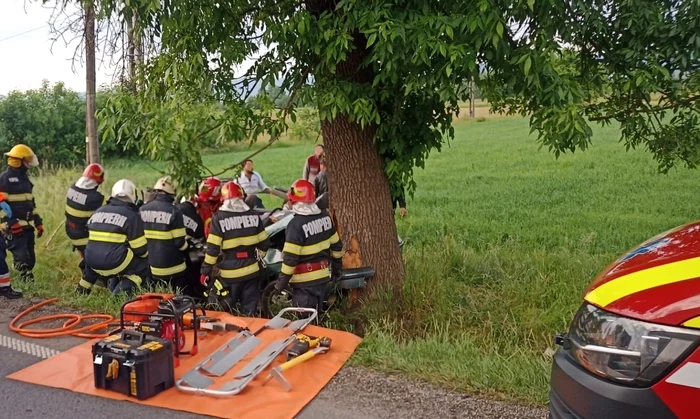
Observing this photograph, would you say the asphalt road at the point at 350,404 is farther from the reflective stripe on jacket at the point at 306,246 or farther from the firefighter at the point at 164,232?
the firefighter at the point at 164,232

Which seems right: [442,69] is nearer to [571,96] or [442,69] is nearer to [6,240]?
[571,96]

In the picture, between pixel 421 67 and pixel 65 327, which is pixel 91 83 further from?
pixel 421 67

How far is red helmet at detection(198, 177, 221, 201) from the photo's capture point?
7427 millimetres

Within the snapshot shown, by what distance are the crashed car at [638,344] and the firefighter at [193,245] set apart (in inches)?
208

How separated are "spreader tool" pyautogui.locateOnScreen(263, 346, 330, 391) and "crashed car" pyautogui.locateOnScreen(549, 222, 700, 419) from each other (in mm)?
2149

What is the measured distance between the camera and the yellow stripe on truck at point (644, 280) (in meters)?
2.26

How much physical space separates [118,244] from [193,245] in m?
0.87

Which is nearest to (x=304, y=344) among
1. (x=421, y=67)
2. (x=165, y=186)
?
(x=421, y=67)

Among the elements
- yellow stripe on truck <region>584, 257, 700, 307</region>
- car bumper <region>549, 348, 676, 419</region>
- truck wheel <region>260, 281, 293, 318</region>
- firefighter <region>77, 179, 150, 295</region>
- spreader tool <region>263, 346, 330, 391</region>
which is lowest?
truck wheel <region>260, 281, 293, 318</region>

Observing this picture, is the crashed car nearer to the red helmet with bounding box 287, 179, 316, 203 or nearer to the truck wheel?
the red helmet with bounding box 287, 179, 316, 203

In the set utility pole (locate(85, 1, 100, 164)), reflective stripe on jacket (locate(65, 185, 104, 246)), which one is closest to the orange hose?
reflective stripe on jacket (locate(65, 185, 104, 246))

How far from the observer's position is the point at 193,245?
7.35m

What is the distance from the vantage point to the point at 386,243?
6477 millimetres

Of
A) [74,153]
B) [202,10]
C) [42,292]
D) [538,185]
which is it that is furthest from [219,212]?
[74,153]
